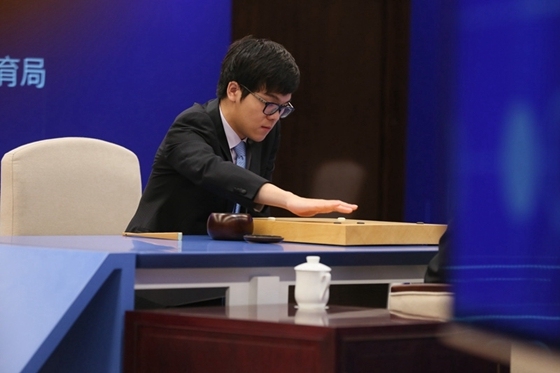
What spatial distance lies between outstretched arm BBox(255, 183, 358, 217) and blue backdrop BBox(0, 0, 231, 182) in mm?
1943

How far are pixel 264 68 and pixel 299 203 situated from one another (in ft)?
1.93

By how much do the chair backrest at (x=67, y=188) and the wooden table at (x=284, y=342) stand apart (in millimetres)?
1103

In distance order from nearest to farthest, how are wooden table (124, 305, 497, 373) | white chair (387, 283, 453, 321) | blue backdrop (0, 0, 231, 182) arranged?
wooden table (124, 305, 497, 373) < white chair (387, 283, 453, 321) < blue backdrop (0, 0, 231, 182)

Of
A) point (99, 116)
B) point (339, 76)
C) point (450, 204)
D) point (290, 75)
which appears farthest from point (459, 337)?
point (339, 76)

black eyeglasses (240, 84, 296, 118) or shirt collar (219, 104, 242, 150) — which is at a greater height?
black eyeglasses (240, 84, 296, 118)

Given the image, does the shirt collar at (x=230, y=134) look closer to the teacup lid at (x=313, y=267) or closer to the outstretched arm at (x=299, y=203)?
the outstretched arm at (x=299, y=203)

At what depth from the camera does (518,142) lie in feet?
1.90

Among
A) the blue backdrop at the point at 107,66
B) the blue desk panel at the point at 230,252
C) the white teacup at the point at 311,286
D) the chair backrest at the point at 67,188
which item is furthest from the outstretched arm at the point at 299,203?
the blue backdrop at the point at 107,66

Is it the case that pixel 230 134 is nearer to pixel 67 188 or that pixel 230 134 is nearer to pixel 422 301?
pixel 67 188

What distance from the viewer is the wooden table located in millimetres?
1424

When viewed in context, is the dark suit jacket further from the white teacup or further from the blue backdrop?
the blue backdrop

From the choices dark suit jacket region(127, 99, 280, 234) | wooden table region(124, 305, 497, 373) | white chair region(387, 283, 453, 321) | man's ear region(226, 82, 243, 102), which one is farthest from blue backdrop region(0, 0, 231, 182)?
white chair region(387, 283, 453, 321)

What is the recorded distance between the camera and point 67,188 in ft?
8.95

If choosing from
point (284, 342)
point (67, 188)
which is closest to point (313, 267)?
point (284, 342)
